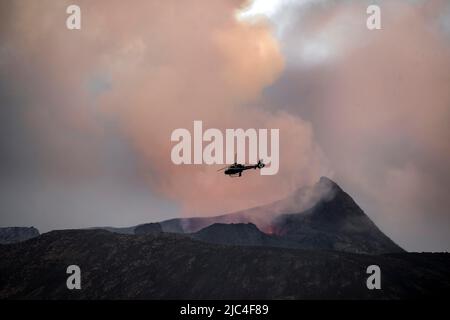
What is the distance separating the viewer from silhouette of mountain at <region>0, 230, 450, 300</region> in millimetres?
104875

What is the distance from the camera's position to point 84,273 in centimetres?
12850

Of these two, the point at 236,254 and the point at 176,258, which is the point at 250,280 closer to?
the point at 236,254

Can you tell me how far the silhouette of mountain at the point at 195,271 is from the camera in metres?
105

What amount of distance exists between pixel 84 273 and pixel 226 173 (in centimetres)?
8536

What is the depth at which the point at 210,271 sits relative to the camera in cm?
11900

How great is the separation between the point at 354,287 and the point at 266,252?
26.6 meters

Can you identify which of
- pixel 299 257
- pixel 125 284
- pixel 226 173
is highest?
pixel 226 173

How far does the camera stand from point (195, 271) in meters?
121
